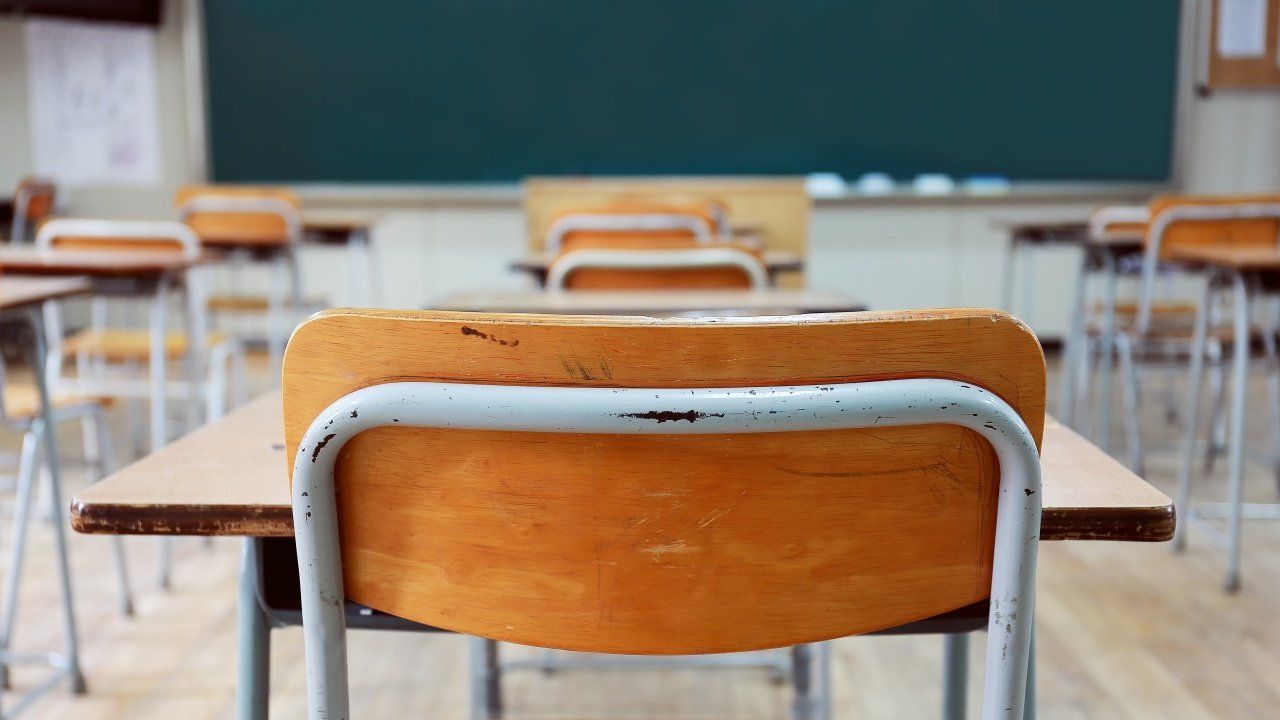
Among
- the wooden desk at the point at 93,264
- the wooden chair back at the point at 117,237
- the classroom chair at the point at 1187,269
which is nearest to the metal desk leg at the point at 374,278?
the wooden chair back at the point at 117,237

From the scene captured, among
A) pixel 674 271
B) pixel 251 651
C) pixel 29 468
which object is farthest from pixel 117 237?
pixel 251 651

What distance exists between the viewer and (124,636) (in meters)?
2.38

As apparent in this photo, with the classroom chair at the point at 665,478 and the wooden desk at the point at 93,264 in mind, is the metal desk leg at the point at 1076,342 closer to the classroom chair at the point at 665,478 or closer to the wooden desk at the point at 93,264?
the wooden desk at the point at 93,264

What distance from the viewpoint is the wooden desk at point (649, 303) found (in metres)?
1.68

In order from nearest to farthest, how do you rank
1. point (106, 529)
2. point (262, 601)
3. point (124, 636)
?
1. point (106, 529)
2. point (262, 601)
3. point (124, 636)

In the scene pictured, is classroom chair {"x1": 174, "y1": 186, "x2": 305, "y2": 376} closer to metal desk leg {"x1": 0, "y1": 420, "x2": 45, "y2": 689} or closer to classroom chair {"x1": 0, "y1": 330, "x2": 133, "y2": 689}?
classroom chair {"x1": 0, "y1": 330, "x2": 133, "y2": 689}

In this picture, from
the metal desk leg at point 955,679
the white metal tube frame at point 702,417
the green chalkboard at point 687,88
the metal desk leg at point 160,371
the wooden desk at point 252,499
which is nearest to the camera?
the white metal tube frame at point 702,417

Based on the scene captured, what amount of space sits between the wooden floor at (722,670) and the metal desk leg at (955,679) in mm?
904

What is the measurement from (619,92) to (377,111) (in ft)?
4.22

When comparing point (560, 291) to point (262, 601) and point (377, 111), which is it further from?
point (377, 111)

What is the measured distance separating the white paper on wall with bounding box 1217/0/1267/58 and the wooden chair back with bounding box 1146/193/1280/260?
308 centimetres

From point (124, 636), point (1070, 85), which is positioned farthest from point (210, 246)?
point (1070, 85)

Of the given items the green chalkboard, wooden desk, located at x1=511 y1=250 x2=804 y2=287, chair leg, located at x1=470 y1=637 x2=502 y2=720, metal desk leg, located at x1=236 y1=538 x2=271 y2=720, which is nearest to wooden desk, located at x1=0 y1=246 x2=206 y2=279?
wooden desk, located at x1=511 y1=250 x2=804 y2=287

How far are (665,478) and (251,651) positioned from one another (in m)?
0.42
